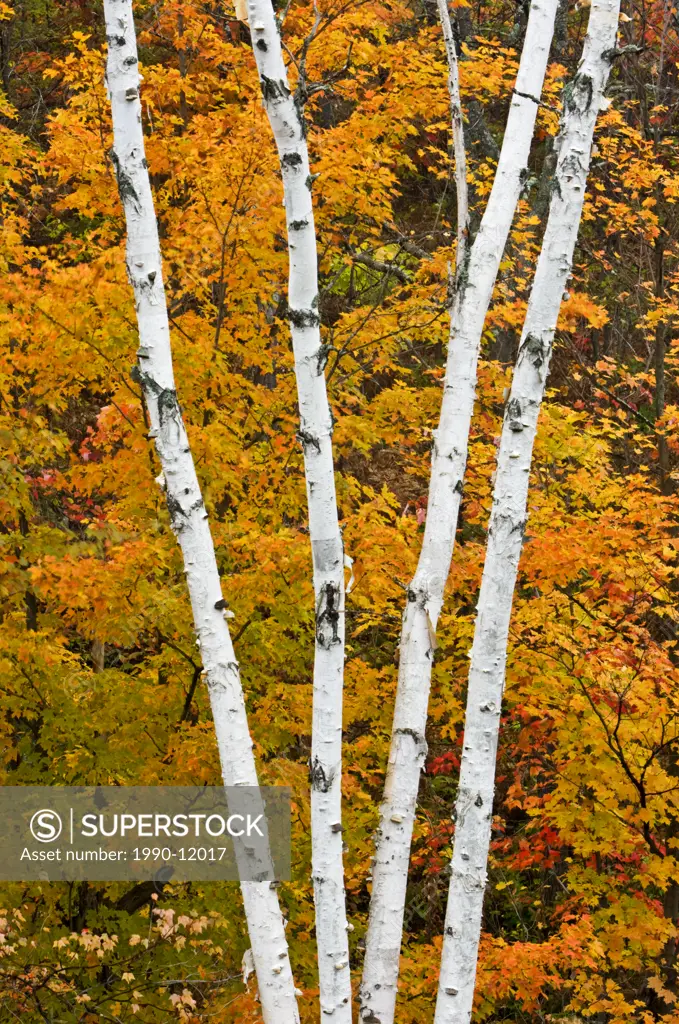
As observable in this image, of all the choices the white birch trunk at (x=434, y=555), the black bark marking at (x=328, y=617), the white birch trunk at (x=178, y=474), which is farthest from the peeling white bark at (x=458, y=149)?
the black bark marking at (x=328, y=617)

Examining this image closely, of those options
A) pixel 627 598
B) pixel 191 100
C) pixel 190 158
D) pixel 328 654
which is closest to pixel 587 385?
pixel 627 598

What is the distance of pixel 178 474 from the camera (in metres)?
4.00

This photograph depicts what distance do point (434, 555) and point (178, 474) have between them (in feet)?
3.89

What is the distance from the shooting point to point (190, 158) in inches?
251

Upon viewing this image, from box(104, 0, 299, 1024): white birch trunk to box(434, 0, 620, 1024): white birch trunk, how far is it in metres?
0.73

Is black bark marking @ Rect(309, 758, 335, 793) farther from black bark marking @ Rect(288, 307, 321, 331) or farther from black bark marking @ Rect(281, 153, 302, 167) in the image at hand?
black bark marking @ Rect(281, 153, 302, 167)

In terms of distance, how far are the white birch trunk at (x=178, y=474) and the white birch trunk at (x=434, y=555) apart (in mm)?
498

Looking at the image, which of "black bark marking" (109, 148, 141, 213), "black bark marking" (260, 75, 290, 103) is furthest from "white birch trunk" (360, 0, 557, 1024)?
"black bark marking" (109, 148, 141, 213)

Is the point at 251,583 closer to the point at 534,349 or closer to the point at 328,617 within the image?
the point at 328,617

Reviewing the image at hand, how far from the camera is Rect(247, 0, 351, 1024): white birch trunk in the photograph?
13.1ft

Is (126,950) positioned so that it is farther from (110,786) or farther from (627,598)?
(627,598)

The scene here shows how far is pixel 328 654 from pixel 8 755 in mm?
3216

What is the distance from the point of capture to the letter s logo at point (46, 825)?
6098 mm

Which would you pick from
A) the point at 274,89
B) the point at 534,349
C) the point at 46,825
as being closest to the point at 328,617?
the point at 534,349
